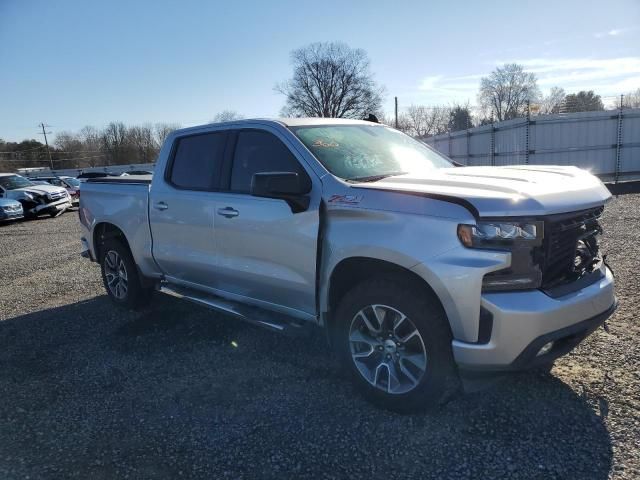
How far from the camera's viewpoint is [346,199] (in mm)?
3158

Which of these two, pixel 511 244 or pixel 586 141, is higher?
pixel 586 141

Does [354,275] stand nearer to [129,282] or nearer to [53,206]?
[129,282]

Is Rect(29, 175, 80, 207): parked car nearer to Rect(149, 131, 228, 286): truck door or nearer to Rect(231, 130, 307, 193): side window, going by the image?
Rect(149, 131, 228, 286): truck door

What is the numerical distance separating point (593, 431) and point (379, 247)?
1.64 meters

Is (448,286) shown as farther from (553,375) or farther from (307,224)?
(553,375)

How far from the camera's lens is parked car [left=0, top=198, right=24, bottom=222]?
A: 15.7m

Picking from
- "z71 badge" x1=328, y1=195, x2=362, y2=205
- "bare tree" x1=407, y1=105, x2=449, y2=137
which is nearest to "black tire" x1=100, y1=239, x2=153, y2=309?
"z71 badge" x1=328, y1=195, x2=362, y2=205

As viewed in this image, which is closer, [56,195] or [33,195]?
[33,195]

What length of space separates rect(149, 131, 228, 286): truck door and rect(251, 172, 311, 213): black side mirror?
3.32ft

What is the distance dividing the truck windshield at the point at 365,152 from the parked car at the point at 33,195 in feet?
53.8

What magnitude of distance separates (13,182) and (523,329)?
20.0 metres

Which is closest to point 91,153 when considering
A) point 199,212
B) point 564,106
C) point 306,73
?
point 306,73

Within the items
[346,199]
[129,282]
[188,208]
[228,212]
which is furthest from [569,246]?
[129,282]

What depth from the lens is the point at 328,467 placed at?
105 inches
